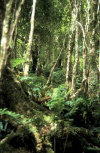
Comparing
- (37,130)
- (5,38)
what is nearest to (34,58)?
(37,130)

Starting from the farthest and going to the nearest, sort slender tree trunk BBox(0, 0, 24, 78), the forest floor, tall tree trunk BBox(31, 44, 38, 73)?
Result: tall tree trunk BBox(31, 44, 38, 73) < the forest floor < slender tree trunk BBox(0, 0, 24, 78)

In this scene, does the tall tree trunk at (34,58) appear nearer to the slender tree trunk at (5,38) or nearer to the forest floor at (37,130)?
the forest floor at (37,130)

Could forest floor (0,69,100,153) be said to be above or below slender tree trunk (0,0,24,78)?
below

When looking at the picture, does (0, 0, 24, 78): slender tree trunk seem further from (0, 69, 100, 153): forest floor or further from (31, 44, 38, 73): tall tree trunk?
(31, 44, 38, 73): tall tree trunk

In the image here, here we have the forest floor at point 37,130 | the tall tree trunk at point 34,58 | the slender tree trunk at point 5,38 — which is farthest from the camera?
the tall tree trunk at point 34,58

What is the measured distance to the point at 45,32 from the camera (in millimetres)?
15641

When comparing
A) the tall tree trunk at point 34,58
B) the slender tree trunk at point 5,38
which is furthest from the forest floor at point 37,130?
the tall tree trunk at point 34,58

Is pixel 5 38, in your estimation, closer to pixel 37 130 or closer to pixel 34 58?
pixel 37 130

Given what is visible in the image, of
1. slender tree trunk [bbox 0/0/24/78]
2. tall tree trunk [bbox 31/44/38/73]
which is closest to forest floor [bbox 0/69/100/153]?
slender tree trunk [bbox 0/0/24/78]

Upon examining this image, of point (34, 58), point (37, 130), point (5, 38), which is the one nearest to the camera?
point (5, 38)

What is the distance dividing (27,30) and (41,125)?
36.2ft

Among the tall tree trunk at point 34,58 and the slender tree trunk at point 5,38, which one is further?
the tall tree trunk at point 34,58

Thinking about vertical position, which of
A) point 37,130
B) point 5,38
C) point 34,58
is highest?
point 34,58

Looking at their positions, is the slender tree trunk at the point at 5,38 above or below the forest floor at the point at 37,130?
above
